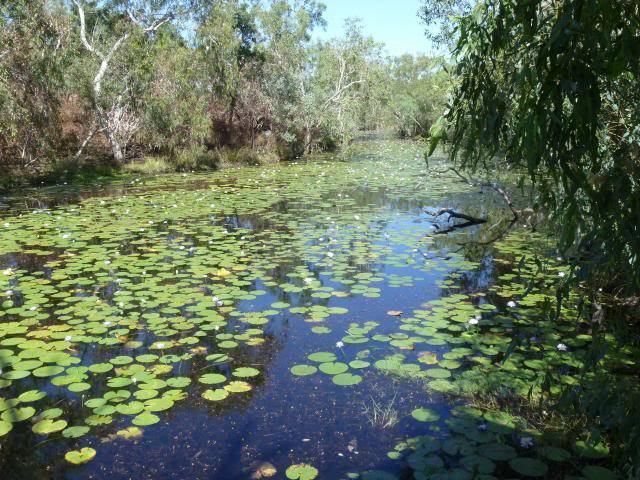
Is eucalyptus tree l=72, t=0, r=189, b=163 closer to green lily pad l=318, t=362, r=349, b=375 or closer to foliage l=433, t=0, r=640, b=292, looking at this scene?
green lily pad l=318, t=362, r=349, b=375

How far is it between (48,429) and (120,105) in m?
13.7

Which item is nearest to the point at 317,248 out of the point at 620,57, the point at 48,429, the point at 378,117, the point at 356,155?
the point at 48,429

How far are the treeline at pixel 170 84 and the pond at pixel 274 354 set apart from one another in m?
6.05

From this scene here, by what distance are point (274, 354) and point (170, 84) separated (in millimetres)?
13693

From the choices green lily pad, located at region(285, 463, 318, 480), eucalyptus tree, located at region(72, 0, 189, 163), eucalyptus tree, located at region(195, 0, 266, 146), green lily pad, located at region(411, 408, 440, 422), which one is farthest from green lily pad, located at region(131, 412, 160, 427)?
eucalyptus tree, located at region(195, 0, 266, 146)

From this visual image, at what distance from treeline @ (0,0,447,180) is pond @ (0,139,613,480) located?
6052 millimetres

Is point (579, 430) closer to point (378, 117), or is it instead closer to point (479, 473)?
point (479, 473)

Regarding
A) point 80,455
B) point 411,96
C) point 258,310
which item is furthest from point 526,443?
point 411,96

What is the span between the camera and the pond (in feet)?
7.43

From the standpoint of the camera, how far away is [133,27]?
1488 centimetres

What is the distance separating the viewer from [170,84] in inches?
591

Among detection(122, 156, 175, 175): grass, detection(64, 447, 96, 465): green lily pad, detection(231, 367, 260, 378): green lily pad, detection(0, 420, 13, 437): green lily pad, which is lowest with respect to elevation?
detection(64, 447, 96, 465): green lily pad

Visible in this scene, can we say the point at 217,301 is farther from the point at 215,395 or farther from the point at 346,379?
the point at 346,379

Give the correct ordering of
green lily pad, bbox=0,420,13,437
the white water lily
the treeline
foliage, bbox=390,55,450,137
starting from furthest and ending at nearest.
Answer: foliage, bbox=390,55,450,137
the treeline
the white water lily
green lily pad, bbox=0,420,13,437
